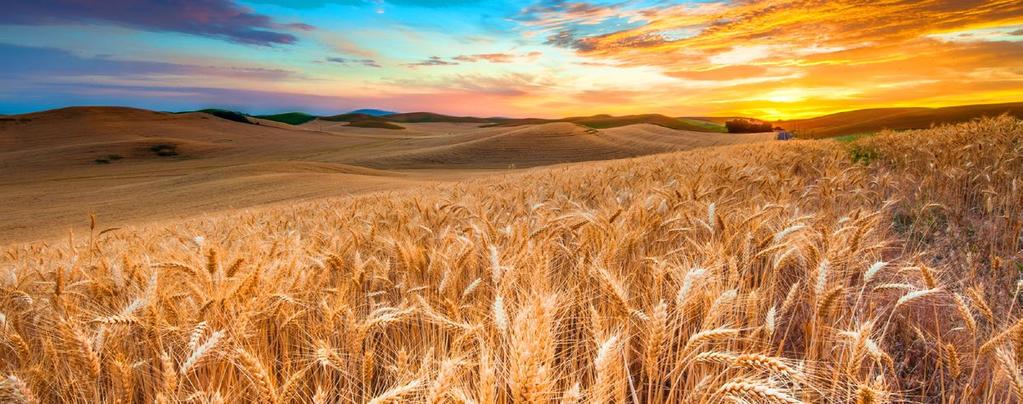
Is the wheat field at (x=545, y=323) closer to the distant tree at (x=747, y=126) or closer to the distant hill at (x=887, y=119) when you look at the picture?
the distant hill at (x=887, y=119)

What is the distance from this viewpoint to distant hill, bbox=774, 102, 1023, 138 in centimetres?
4594

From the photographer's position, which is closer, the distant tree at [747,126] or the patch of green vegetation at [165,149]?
the patch of green vegetation at [165,149]

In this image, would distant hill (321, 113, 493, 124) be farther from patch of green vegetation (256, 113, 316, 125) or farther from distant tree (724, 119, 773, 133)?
distant tree (724, 119, 773, 133)

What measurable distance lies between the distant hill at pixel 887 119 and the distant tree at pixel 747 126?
2438 mm

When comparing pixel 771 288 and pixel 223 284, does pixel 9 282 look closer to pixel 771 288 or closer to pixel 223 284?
pixel 223 284

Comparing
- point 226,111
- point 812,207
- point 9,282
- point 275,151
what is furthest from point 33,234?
point 226,111

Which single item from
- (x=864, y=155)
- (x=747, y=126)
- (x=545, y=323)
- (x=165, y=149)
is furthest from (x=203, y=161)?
(x=747, y=126)

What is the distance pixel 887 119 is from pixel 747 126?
1617cm

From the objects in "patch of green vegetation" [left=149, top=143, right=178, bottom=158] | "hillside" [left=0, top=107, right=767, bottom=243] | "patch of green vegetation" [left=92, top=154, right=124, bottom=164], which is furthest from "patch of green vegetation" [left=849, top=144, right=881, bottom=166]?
"patch of green vegetation" [left=149, top=143, right=178, bottom=158]

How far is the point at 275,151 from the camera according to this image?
2453 inches

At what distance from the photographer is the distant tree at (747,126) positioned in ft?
234

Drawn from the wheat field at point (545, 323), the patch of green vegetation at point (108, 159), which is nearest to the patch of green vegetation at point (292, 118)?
the patch of green vegetation at point (108, 159)

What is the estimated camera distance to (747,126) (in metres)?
72.1

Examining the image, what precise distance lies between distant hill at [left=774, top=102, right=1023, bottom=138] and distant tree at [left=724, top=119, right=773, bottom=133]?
96.0 inches
